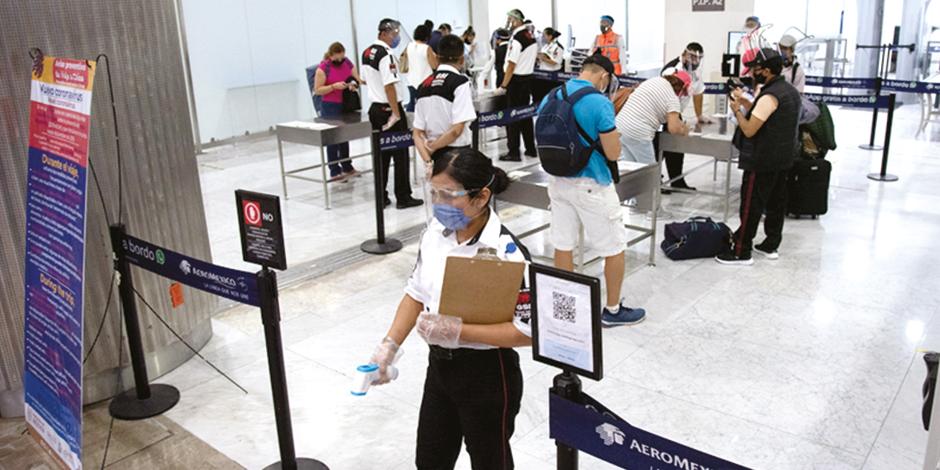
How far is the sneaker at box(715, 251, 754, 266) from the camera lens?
602cm

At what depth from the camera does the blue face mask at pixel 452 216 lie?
2508 millimetres

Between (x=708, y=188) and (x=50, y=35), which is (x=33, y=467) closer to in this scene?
(x=50, y=35)

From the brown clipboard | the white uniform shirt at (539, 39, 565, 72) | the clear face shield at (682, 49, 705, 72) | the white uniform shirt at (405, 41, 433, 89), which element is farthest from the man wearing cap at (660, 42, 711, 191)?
the brown clipboard

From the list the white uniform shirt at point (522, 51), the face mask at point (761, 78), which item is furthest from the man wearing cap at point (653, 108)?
the white uniform shirt at point (522, 51)

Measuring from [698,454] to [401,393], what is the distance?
8.26 feet

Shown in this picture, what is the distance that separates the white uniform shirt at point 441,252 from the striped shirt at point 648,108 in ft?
12.7

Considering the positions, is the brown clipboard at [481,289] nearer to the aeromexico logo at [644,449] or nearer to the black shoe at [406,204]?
the aeromexico logo at [644,449]

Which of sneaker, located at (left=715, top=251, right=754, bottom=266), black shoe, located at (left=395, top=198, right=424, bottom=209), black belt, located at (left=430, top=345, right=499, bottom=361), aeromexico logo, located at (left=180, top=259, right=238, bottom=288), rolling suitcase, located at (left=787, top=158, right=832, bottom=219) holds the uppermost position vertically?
black belt, located at (left=430, top=345, right=499, bottom=361)

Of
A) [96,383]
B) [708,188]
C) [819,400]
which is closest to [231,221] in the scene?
[96,383]

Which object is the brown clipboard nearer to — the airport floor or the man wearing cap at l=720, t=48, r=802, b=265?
the airport floor

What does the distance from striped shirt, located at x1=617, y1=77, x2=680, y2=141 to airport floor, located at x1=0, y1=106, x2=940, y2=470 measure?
0.97m

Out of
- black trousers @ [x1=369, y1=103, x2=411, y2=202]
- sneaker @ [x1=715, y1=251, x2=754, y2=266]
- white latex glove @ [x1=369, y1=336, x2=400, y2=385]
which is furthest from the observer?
black trousers @ [x1=369, y1=103, x2=411, y2=202]

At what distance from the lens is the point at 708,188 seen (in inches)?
326

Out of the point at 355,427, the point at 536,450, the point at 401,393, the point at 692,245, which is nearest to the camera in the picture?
the point at 536,450
